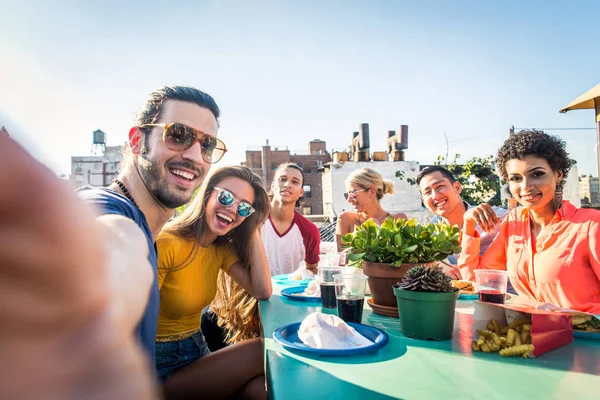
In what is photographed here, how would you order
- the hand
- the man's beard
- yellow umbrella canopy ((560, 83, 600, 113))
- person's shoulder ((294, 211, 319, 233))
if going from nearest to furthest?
the man's beard, the hand, yellow umbrella canopy ((560, 83, 600, 113)), person's shoulder ((294, 211, 319, 233))

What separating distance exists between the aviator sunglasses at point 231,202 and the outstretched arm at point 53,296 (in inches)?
89.2

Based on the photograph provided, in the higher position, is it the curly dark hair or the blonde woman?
the curly dark hair

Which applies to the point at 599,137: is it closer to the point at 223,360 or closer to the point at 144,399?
the point at 223,360

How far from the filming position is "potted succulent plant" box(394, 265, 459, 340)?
1.44m

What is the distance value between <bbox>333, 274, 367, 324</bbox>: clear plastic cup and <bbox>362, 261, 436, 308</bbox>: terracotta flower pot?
2.2 inches

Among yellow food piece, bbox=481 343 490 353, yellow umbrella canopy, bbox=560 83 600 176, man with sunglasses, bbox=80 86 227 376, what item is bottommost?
yellow food piece, bbox=481 343 490 353

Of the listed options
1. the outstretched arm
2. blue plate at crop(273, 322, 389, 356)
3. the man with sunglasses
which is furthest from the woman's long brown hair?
the outstretched arm

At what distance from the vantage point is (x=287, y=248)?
4488 mm

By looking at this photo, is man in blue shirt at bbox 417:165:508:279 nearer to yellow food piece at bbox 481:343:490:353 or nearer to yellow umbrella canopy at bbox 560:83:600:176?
yellow umbrella canopy at bbox 560:83:600:176

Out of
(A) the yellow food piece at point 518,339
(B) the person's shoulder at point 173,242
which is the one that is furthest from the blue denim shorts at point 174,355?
(A) the yellow food piece at point 518,339

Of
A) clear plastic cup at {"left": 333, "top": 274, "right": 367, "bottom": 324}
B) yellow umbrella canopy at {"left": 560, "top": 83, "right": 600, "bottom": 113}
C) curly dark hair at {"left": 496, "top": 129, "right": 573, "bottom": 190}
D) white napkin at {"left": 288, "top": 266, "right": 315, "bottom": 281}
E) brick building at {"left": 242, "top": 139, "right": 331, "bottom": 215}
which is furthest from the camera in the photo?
brick building at {"left": 242, "top": 139, "right": 331, "bottom": 215}

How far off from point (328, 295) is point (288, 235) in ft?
7.99

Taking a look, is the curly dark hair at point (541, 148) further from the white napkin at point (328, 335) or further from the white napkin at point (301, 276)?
the white napkin at point (328, 335)

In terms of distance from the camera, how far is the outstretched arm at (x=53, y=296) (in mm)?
336
